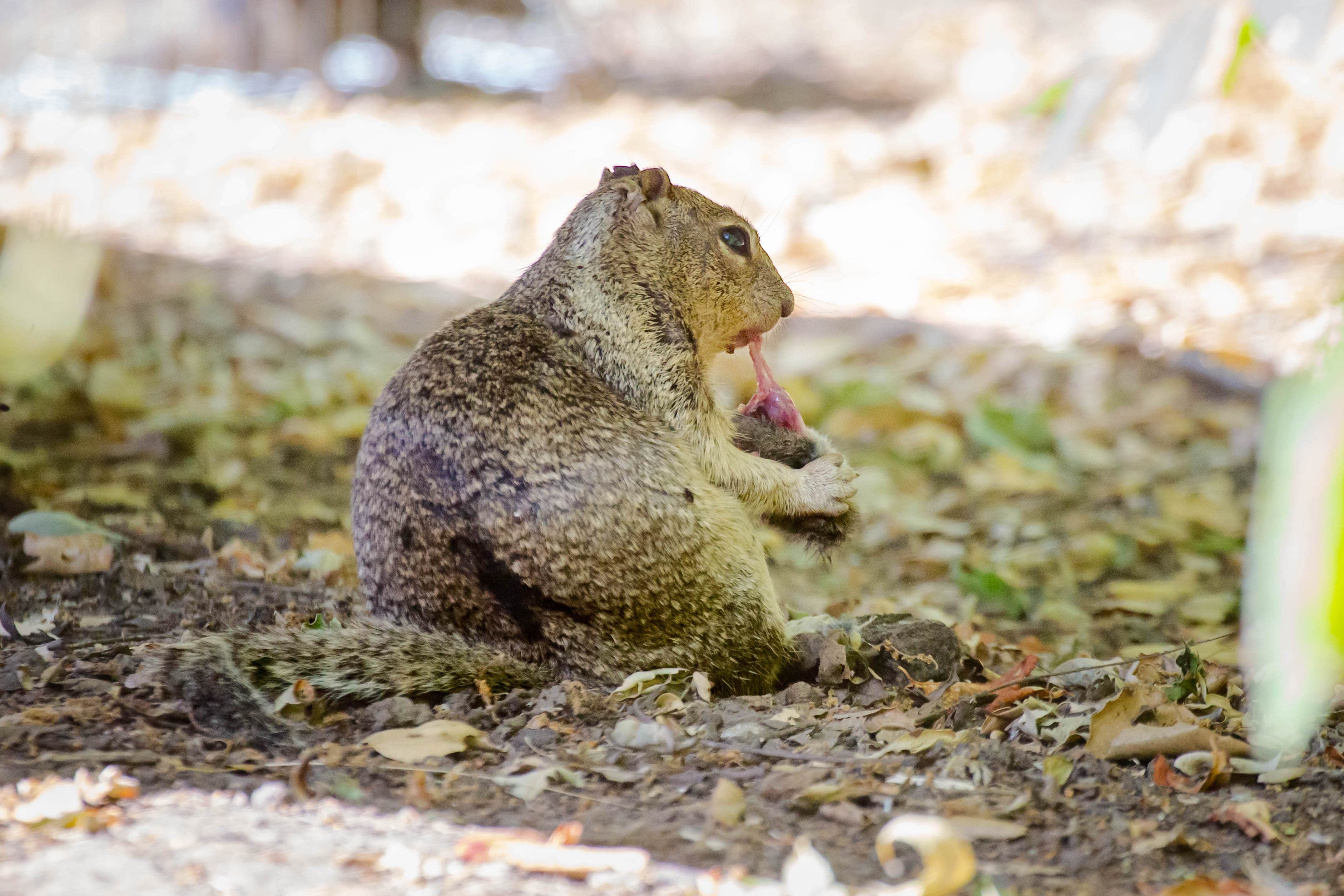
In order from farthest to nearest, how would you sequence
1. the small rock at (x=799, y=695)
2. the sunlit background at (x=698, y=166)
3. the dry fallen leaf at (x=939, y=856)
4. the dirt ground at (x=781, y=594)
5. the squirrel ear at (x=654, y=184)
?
the sunlit background at (x=698, y=166) → the squirrel ear at (x=654, y=184) → the small rock at (x=799, y=695) → the dirt ground at (x=781, y=594) → the dry fallen leaf at (x=939, y=856)

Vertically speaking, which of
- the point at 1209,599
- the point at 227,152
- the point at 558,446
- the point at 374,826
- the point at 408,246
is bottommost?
the point at 374,826

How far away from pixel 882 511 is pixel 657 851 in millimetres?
3800

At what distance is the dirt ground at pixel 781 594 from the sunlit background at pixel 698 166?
30.2 inches

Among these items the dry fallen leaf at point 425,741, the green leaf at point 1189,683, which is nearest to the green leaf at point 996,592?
the green leaf at point 1189,683

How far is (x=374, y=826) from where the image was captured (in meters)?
2.65

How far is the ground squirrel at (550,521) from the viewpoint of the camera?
3.33 metres

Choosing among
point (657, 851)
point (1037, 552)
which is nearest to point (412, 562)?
point (657, 851)

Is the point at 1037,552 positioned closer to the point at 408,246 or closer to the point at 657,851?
the point at 657,851

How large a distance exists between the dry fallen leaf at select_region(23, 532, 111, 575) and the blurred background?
0.34 meters

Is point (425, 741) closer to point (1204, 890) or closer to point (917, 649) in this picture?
point (917, 649)

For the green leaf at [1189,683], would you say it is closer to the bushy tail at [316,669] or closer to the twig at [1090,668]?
the twig at [1090,668]

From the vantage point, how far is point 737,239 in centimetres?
412

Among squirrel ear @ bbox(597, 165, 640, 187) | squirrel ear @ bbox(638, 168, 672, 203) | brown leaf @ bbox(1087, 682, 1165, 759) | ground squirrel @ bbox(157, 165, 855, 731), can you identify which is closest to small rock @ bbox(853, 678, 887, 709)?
ground squirrel @ bbox(157, 165, 855, 731)

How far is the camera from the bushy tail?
310 cm
